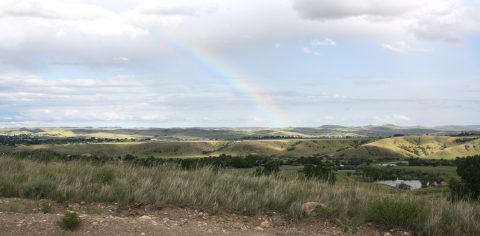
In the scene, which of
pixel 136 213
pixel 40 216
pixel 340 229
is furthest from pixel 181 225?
pixel 340 229

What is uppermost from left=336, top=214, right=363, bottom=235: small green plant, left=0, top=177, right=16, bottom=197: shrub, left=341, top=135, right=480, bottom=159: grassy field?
left=0, top=177, right=16, bottom=197: shrub

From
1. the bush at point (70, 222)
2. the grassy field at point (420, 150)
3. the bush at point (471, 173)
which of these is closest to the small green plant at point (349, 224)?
the bush at point (70, 222)

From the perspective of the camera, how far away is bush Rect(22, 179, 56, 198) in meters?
9.87

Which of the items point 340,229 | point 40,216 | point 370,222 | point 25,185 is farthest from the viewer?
point 25,185

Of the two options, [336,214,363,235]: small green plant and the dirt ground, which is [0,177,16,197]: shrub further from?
[336,214,363,235]: small green plant

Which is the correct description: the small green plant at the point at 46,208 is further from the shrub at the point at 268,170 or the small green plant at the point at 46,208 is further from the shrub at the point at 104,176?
the shrub at the point at 268,170

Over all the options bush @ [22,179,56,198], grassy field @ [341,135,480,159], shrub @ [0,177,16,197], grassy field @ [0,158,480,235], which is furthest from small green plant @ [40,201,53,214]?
grassy field @ [341,135,480,159]

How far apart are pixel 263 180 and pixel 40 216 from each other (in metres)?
6.08

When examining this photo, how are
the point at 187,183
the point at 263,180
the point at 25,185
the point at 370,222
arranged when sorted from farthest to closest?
the point at 263,180
the point at 187,183
the point at 25,185
the point at 370,222

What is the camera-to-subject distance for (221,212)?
938cm

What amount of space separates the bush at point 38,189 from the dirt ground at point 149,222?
41cm

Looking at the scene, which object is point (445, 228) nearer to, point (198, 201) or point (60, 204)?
point (198, 201)

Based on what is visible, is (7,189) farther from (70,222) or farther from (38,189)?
(70,222)

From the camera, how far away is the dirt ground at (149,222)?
7.27m
